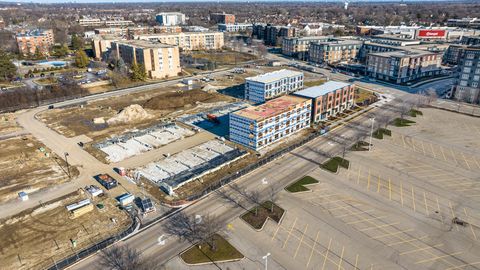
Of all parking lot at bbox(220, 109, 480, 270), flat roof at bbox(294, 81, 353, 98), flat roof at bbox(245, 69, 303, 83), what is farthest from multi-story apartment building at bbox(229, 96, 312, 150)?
flat roof at bbox(245, 69, 303, 83)

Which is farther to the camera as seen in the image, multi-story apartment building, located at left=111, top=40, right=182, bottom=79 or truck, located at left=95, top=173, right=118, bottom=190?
multi-story apartment building, located at left=111, top=40, right=182, bottom=79

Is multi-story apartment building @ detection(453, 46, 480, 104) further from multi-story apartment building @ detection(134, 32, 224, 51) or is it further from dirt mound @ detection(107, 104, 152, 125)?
multi-story apartment building @ detection(134, 32, 224, 51)

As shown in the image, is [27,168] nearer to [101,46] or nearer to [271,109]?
[271,109]

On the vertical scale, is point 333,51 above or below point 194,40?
below

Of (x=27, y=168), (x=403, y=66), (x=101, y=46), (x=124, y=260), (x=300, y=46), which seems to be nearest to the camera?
(x=124, y=260)

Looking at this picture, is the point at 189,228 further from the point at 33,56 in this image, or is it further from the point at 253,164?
the point at 33,56

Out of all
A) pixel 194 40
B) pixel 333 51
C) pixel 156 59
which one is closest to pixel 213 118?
pixel 156 59

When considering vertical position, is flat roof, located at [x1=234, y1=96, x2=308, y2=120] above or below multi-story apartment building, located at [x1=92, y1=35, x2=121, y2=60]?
below
